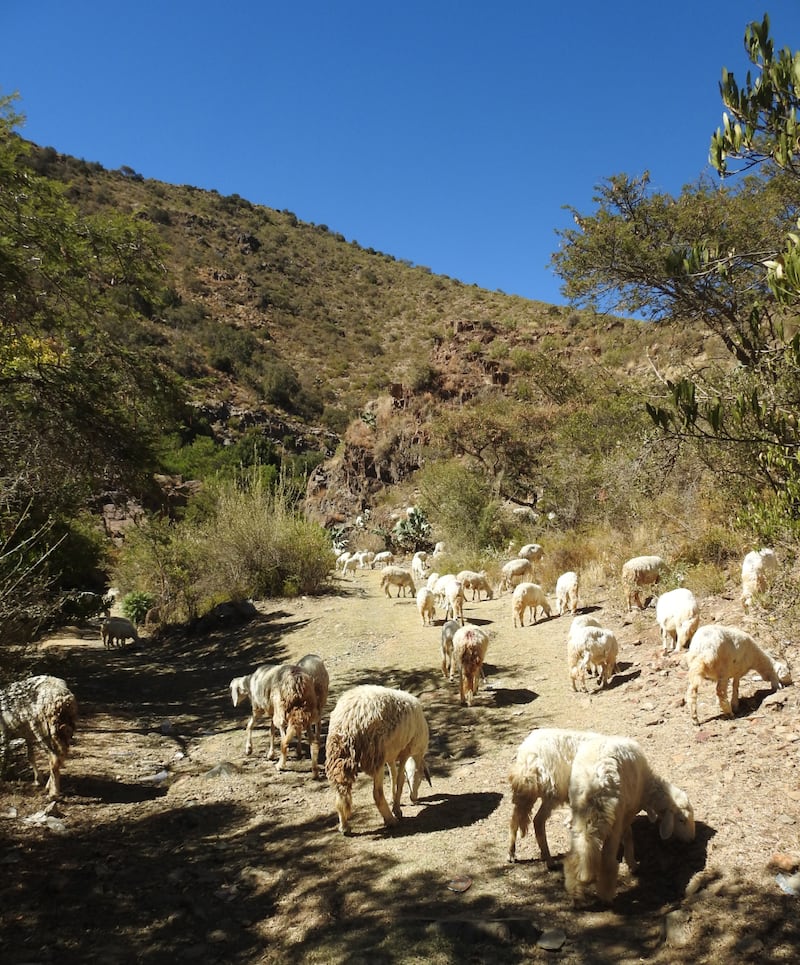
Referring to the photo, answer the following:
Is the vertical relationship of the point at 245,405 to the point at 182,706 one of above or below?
above

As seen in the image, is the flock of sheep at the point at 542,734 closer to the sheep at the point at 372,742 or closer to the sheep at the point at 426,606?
the sheep at the point at 372,742

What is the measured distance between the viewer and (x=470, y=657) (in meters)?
7.33

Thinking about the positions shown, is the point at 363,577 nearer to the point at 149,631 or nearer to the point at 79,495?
the point at 149,631

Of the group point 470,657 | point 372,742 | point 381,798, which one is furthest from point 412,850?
point 470,657

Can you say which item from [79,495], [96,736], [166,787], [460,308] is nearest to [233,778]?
[166,787]

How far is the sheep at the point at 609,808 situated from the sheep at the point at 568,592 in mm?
6504

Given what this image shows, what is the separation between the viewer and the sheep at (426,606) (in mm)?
11570

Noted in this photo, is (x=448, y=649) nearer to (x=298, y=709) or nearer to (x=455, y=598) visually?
(x=455, y=598)

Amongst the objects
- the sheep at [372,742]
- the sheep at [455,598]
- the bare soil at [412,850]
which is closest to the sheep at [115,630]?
the bare soil at [412,850]

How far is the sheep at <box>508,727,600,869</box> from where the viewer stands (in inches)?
151

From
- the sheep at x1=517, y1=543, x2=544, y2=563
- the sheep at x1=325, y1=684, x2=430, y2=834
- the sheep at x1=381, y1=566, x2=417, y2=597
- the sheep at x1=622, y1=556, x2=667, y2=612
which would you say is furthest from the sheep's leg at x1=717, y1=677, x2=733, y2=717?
the sheep at x1=381, y1=566, x2=417, y2=597

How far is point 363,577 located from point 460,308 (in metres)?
36.5

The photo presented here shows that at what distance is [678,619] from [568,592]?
332cm

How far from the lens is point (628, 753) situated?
368 cm
